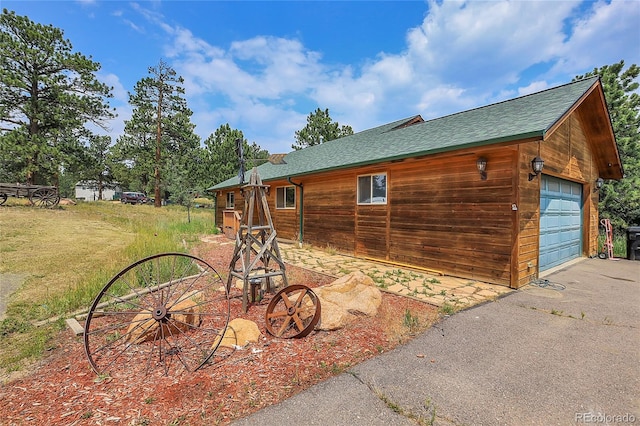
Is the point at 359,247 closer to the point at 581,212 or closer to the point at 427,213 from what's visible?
the point at 427,213

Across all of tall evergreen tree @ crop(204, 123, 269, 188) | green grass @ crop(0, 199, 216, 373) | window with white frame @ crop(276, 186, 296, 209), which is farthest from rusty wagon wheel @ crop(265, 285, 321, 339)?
tall evergreen tree @ crop(204, 123, 269, 188)

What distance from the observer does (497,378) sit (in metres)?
2.52

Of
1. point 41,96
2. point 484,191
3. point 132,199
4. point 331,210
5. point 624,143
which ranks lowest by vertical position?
point 331,210

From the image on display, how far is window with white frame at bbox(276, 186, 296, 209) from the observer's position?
446 inches

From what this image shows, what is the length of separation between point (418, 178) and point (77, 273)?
7887 mm

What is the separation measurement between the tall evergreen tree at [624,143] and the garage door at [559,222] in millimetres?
3944

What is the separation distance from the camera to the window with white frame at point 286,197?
446 inches

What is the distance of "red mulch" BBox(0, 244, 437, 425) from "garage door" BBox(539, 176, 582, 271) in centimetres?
567

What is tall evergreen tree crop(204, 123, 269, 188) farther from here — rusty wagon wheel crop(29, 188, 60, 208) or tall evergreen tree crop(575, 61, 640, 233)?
tall evergreen tree crop(575, 61, 640, 233)

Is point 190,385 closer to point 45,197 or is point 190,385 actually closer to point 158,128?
point 45,197

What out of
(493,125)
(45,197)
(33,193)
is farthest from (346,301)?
(33,193)

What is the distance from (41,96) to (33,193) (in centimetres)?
750

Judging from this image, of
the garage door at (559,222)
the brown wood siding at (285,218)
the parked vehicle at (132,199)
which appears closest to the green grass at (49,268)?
the brown wood siding at (285,218)

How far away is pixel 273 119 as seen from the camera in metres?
24.8
